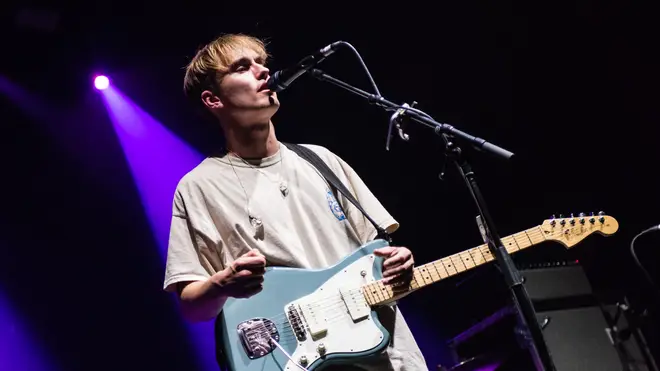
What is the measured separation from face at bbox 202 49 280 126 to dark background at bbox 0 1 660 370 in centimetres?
206

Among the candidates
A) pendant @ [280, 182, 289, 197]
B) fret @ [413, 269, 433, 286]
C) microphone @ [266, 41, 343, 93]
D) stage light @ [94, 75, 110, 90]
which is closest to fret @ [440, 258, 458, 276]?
fret @ [413, 269, 433, 286]

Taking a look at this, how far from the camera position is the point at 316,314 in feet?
7.45

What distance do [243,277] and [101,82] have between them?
339 centimetres

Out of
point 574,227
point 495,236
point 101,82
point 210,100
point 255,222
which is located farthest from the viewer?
point 101,82

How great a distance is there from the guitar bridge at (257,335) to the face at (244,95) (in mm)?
942

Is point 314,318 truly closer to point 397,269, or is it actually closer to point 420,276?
point 397,269

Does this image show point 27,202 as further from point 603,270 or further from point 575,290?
point 603,270

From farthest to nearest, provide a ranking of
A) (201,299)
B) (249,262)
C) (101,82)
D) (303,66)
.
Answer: (101,82), (303,66), (201,299), (249,262)

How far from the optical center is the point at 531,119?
16.0 ft

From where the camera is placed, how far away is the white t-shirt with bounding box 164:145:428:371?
7.57 ft

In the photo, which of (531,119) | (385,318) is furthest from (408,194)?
(385,318)

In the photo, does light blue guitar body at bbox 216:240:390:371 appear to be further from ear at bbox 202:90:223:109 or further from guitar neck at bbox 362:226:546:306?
ear at bbox 202:90:223:109

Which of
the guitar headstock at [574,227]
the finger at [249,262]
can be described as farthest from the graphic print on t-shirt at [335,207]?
the guitar headstock at [574,227]

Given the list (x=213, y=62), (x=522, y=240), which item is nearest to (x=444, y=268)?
(x=522, y=240)
